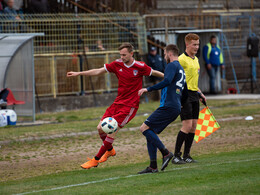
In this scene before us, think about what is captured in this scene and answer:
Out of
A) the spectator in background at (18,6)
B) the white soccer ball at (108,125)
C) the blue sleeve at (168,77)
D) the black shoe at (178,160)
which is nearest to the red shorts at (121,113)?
the white soccer ball at (108,125)

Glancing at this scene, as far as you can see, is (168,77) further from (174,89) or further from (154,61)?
(154,61)

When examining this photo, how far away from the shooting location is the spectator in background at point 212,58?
23922mm

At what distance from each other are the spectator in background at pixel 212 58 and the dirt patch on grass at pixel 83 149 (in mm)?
9424

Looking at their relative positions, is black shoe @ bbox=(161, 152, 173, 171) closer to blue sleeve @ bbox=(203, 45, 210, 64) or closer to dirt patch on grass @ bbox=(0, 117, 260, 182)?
dirt patch on grass @ bbox=(0, 117, 260, 182)

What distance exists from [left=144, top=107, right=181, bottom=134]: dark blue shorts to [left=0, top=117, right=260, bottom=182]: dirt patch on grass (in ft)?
6.23

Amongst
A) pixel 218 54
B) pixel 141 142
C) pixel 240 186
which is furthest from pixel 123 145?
pixel 218 54

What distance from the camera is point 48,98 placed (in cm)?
2044

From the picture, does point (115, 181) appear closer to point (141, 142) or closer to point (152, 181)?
point (152, 181)

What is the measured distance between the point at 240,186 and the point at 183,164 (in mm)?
2494

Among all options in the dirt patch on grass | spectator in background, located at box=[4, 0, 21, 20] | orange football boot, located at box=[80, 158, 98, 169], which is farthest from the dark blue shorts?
spectator in background, located at box=[4, 0, 21, 20]

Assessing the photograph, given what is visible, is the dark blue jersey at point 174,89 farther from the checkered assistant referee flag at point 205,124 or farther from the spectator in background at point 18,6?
the spectator in background at point 18,6

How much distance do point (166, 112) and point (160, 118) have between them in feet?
0.44

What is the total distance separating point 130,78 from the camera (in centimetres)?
934

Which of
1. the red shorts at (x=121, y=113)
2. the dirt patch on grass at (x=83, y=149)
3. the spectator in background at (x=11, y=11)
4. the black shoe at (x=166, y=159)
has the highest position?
the spectator in background at (x=11, y=11)
